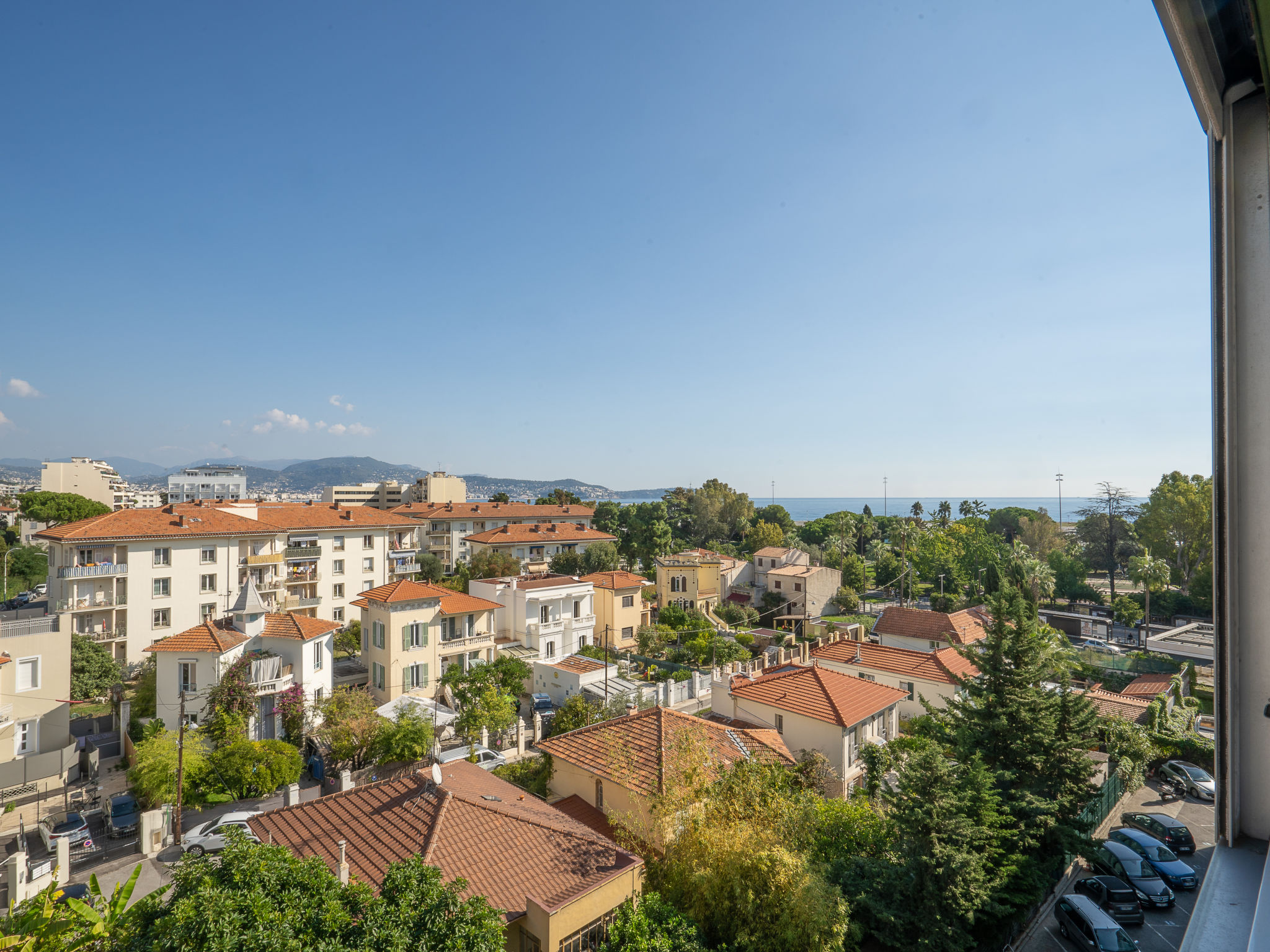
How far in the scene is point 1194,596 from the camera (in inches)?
1615

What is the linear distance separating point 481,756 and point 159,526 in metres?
21.8

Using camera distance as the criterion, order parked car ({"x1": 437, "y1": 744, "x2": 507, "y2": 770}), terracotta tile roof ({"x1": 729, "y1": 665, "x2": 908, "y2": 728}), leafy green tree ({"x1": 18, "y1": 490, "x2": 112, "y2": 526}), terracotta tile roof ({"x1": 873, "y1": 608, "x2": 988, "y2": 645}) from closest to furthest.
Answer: terracotta tile roof ({"x1": 729, "y1": 665, "x2": 908, "y2": 728})
parked car ({"x1": 437, "y1": 744, "x2": 507, "y2": 770})
terracotta tile roof ({"x1": 873, "y1": 608, "x2": 988, "y2": 645})
leafy green tree ({"x1": 18, "y1": 490, "x2": 112, "y2": 526})

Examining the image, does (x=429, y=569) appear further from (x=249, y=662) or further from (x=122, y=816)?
(x=122, y=816)

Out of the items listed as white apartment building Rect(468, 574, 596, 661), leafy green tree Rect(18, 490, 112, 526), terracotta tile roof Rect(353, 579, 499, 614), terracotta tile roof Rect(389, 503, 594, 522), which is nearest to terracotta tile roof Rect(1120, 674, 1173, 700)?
white apartment building Rect(468, 574, 596, 661)

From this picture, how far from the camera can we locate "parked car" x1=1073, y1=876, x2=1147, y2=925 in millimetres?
12727

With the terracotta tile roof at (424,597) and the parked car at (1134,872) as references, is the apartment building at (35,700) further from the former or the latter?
the parked car at (1134,872)

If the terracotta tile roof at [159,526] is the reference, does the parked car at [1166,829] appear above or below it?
below

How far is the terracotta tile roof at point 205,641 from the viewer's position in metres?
21.4

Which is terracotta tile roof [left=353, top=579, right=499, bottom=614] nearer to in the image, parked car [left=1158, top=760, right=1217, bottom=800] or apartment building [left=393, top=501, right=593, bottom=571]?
apartment building [left=393, top=501, right=593, bottom=571]

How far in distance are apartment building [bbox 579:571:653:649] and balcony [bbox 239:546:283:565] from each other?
16.5 metres

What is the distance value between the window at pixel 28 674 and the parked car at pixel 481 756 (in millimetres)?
13551

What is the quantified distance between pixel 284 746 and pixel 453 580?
899 inches

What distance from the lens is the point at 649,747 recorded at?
13.9 metres

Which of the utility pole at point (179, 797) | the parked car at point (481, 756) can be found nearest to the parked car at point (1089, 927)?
the parked car at point (481, 756)
